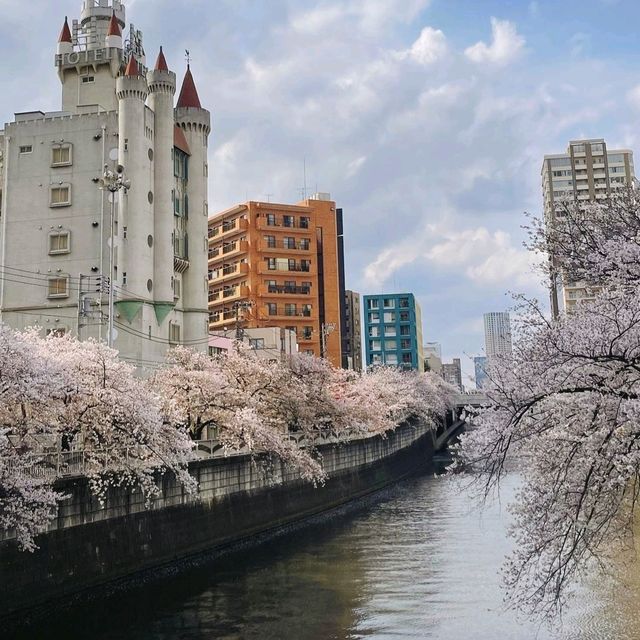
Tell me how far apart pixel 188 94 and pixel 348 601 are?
47.1m

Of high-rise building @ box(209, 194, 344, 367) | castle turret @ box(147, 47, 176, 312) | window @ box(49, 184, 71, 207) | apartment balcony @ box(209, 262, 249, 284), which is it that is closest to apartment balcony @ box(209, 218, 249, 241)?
high-rise building @ box(209, 194, 344, 367)

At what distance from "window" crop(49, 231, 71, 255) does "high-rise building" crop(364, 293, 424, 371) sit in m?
94.1

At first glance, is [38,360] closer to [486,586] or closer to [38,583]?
[38,583]

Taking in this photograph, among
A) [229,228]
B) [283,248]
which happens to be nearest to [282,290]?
[283,248]

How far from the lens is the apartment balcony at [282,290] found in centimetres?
9175

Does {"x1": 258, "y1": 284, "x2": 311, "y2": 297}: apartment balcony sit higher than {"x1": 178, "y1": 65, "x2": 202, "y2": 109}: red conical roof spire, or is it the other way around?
{"x1": 178, "y1": 65, "x2": 202, "y2": 109}: red conical roof spire

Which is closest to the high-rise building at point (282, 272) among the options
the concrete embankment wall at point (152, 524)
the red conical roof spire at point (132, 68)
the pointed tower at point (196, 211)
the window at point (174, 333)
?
the pointed tower at point (196, 211)

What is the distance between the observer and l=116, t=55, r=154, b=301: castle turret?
50312 mm

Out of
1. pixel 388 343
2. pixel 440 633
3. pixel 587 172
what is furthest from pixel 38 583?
pixel 587 172

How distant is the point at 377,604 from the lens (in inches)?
949

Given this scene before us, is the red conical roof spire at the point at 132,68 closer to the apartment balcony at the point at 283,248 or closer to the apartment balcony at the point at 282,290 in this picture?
the apartment balcony at the point at 283,248

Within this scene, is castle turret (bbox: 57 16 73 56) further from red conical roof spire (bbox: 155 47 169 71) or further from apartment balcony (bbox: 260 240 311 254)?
apartment balcony (bbox: 260 240 311 254)

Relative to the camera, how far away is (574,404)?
1349cm

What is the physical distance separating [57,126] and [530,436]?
48030 millimetres
